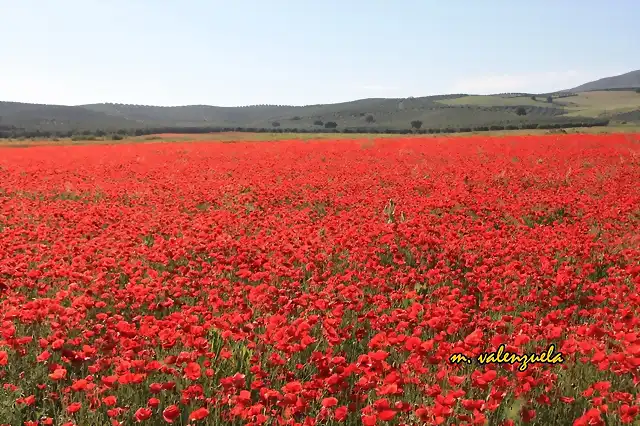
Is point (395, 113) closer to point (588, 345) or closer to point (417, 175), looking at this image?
point (417, 175)

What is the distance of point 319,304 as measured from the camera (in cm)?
493

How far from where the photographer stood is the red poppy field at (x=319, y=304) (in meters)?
3.72

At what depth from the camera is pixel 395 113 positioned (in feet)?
557

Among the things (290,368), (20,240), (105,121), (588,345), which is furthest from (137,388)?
(105,121)
